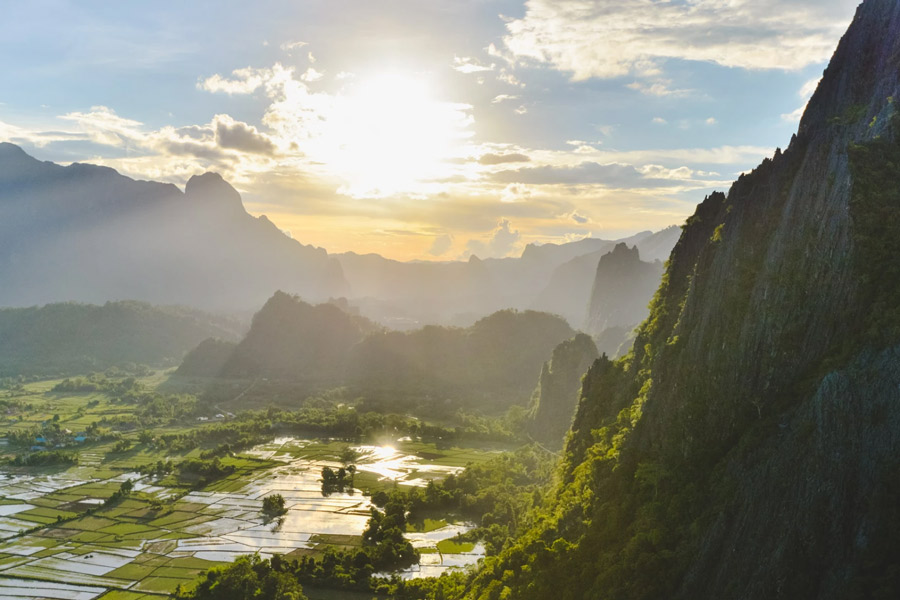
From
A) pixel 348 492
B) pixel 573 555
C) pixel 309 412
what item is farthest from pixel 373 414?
pixel 573 555

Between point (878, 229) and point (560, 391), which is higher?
point (878, 229)

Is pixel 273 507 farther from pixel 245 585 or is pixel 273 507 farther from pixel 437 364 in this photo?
pixel 437 364

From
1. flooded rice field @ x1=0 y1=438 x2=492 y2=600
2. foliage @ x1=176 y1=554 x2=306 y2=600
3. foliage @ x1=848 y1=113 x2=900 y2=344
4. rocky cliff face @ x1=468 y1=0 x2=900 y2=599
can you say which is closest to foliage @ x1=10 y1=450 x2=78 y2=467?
flooded rice field @ x1=0 y1=438 x2=492 y2=600

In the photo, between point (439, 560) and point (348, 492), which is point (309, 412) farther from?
point (439, 560)

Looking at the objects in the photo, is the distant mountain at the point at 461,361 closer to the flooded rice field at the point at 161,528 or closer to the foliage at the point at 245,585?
the flooded rice field at the point at 161,528

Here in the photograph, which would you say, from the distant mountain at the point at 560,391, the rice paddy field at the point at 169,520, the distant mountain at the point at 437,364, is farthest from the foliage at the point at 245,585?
the distant mountain at the point at 437,364

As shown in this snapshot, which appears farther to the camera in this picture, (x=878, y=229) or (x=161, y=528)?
(x=161, y=528)

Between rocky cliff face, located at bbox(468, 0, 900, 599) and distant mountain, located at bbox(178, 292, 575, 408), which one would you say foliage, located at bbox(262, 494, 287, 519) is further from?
distant mountain, located at bbox(178, 292, 575, 408)

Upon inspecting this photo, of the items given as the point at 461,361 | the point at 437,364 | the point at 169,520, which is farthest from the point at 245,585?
the point at 461,361


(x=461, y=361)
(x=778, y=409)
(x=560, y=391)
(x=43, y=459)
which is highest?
(x=778, y=409)
